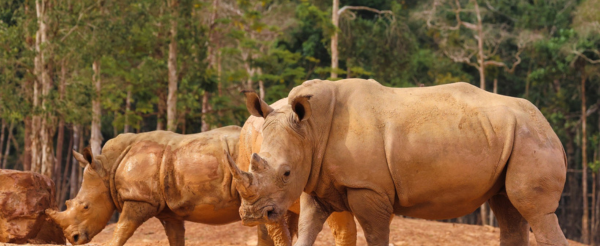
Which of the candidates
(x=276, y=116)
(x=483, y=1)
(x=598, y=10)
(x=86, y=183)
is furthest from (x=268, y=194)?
(x=483, y=1)

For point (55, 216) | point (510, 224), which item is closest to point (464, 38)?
point (55, 216)

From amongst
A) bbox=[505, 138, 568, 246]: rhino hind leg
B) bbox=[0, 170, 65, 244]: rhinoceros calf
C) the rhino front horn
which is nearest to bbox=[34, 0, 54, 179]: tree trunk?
bbox=[0, 170, 65, 244]: rhinoceros calf

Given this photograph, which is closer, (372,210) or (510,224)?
(372,210)

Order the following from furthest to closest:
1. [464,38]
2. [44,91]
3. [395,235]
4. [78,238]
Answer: [464,38], [44,91], [395,235], [78,238]

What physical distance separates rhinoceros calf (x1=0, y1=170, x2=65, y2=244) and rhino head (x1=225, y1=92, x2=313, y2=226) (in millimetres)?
4940

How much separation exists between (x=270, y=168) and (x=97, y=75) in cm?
1521

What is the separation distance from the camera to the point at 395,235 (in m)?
14.9

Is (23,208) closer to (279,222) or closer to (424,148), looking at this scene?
(279,222)

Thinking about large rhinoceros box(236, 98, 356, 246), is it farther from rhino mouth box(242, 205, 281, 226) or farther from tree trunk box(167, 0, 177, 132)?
tree trunk box(167, 0, 177, 132)

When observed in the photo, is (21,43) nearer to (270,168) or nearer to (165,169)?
(165,169)

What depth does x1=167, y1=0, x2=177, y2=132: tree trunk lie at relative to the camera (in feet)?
63.9

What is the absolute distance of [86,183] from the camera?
8.65 m

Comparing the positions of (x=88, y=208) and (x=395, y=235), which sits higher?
(x=88, y=208)

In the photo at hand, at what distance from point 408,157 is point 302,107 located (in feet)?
2.92
